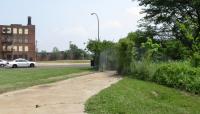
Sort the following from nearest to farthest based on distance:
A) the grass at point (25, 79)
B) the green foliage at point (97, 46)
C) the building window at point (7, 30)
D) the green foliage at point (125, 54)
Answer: the grass at point (25, 79), the green foliage at point (125, 54), the green foliage at point (97, 46), the building window at point (7, 30)

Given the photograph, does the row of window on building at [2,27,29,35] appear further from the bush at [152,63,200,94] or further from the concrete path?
the concrete path

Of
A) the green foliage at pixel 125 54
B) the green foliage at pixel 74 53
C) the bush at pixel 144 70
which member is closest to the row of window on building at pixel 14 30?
the green foliage at pixel 74 53

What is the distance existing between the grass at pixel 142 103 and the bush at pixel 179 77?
3.42ft

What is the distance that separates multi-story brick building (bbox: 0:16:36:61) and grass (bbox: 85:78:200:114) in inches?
4285

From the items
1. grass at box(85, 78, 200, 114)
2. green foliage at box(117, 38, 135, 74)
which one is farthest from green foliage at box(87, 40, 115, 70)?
grass at box(85, 78, 200, 114)

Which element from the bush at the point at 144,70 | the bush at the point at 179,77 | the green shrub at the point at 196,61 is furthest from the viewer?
the bush at the point at 144,70

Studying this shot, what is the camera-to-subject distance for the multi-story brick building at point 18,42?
126 meters

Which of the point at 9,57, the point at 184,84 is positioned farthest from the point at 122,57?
the point at 9,57

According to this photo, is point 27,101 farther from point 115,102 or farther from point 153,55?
point 153,55

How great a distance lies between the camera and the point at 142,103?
51.2 ft

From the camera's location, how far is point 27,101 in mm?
16391

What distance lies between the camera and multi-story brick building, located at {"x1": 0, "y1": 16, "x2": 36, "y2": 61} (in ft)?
412

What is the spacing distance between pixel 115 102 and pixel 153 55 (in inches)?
706

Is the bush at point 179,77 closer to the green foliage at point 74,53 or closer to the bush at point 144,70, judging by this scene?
the bush at point 144,70
